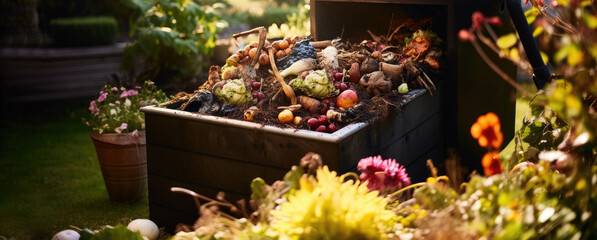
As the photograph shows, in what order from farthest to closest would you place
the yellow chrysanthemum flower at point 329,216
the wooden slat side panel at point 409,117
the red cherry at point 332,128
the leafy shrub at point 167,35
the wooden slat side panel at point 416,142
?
the leafy shrub at point 167,35 → the wooden slat side panel at point 416,142 → the wooden slat side panel at point 409,117 → the red cherry at point 332,128 → the yellow chrysanthemum flower at point 329,216

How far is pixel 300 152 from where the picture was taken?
9.51ft

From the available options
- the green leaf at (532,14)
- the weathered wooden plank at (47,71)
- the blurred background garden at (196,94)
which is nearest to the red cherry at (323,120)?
the blurred background garden at (196,94)

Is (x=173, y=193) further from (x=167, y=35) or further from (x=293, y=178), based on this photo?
(x=167, y=35)

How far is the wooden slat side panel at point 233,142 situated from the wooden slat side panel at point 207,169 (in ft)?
0.09

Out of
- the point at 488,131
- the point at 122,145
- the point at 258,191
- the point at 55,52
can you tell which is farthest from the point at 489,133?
the point at 55,52

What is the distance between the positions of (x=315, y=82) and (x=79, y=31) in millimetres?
5208

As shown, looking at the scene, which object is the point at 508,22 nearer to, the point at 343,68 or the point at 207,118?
the point at 343,68

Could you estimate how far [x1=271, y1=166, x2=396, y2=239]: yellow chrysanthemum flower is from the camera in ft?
5.14

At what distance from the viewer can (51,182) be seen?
4.83 metres

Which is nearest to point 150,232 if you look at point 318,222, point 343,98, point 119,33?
point 343,98

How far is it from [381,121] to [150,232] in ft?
4.00

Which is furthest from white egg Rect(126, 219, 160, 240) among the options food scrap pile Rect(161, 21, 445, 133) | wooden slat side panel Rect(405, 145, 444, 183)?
wooden slat side panel Rect(405, 145, 444, 183)

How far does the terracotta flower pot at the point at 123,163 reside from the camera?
401cm

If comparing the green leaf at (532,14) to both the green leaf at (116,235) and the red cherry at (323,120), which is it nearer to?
the red cherry at (323,120)
